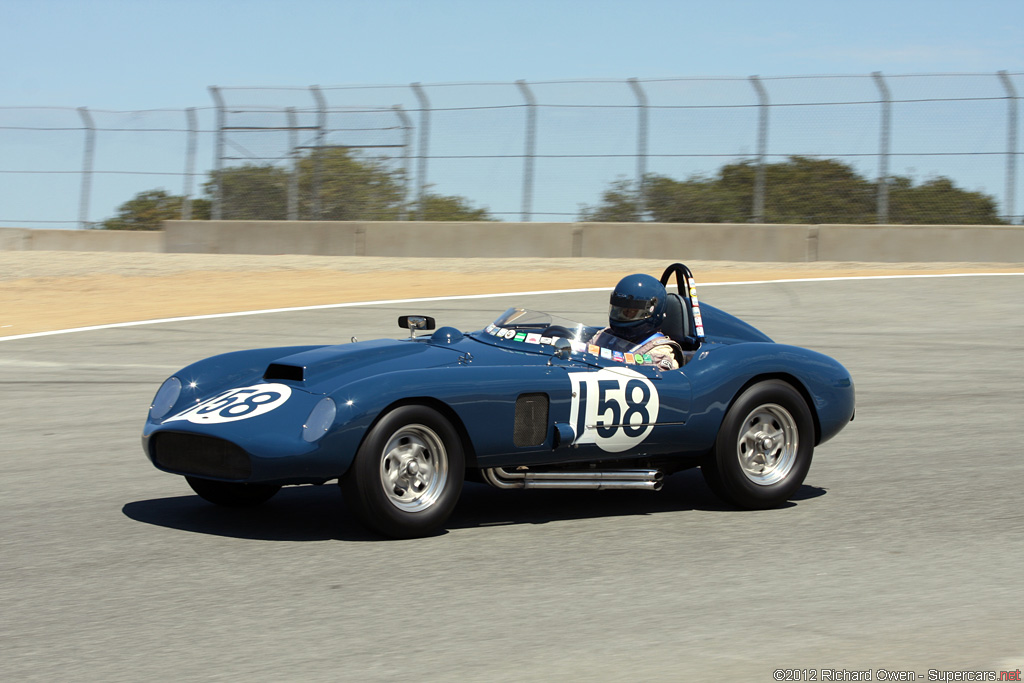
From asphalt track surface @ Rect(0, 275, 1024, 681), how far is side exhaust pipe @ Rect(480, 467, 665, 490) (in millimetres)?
201

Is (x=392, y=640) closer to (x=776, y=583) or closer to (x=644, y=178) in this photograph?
(x=776, y=583)

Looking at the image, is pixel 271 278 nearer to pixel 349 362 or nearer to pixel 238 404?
pixel 349 362

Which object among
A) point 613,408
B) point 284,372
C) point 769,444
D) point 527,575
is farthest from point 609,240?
point 527,575

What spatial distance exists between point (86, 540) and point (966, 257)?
16.3 meters

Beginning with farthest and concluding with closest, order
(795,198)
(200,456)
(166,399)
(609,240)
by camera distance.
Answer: (609,240)
(795,198)
(166,399)
(200,456)

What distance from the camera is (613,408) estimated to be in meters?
5.95

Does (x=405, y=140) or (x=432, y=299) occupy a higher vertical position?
(x=405, y=140)

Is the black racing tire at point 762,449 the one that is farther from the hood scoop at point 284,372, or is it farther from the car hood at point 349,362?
the hood scoop at point 284,372

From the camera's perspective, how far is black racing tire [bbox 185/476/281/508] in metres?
6.10

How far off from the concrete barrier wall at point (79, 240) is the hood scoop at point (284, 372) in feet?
64.0

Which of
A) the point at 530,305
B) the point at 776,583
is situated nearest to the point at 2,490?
the point at 776,583

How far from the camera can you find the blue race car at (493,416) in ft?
17.3

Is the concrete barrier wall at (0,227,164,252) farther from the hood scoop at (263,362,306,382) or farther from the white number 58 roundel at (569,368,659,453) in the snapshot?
the white number 58 roundel at (569,368,659,453)

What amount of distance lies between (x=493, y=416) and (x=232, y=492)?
4.93 feet
